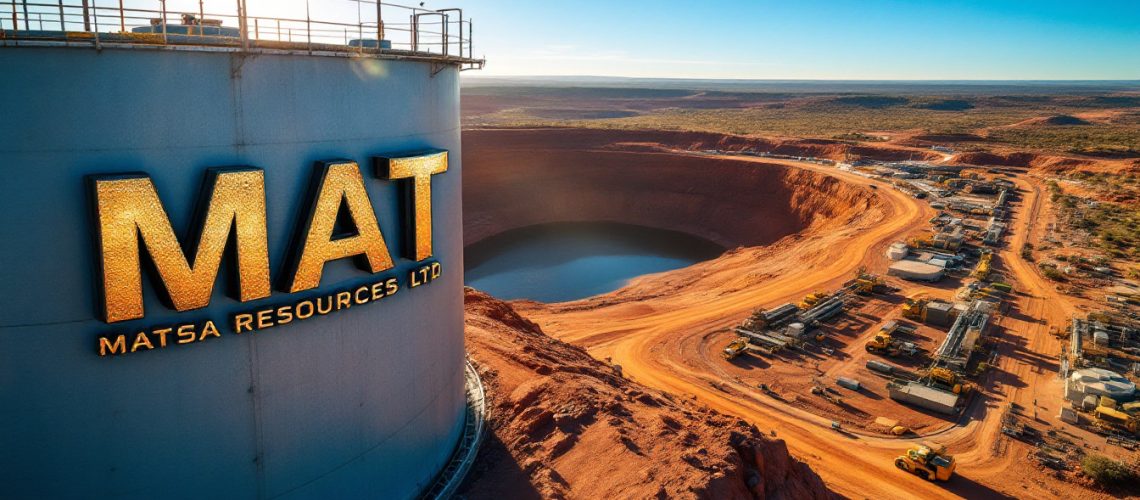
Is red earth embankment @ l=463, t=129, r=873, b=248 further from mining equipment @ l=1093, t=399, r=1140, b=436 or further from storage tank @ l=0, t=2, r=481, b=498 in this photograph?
storage tank @ l=0, t=2, r=481, b=498

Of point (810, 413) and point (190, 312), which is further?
point (810, 413)

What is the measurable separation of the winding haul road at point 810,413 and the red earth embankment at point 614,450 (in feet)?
19.2

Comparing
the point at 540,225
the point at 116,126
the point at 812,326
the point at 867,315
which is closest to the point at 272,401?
the point at 116,126

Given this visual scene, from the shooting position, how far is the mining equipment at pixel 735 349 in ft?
102

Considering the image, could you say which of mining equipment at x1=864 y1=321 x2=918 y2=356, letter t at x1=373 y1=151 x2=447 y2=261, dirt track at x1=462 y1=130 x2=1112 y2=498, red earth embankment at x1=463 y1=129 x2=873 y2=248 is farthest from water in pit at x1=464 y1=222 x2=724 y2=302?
letter t at x1=373 y1=151 x2=447 y2=261

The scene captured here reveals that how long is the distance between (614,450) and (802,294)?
28.2 meters

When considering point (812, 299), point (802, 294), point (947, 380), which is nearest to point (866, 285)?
point (802, 294)

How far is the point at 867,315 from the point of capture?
3575 cm

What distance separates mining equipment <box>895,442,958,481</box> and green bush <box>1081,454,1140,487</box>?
380 centimetres

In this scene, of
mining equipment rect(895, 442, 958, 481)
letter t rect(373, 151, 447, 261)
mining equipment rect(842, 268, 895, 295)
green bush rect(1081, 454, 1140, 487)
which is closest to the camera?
letter t rect(373, 151, 447, 261)

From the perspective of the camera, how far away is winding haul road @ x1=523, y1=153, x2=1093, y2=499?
2144cm

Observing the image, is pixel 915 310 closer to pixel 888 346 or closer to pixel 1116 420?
pixel 888 346

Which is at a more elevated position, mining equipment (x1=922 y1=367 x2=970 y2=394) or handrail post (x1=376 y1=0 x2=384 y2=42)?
handrail post (x1=376 y1=0 x2=384 y2=42)

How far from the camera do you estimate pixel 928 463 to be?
21.2 meters
